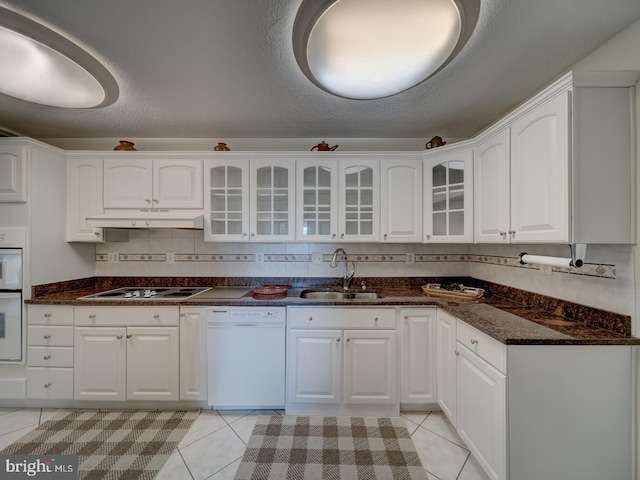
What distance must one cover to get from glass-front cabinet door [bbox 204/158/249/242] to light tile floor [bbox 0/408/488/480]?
1428 millimetres

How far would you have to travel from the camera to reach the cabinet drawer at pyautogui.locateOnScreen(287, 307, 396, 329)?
204 cm

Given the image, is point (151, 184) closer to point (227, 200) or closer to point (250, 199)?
point (227, 200)

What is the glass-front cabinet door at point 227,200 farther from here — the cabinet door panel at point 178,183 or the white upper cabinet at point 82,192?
the white upper cabinet at point 82,192

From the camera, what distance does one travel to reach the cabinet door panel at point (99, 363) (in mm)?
2066

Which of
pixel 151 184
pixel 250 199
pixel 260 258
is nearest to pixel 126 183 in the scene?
pixel 151 184

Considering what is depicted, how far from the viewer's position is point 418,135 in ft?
8.33

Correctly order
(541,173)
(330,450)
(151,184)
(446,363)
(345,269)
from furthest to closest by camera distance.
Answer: (345,269) < (151,184) < (446,363) < (330,450) < (541,173)

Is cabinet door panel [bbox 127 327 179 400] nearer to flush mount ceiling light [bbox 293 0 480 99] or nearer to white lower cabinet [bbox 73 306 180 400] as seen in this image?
white lower cabinet [bbox 73 306 180 400]

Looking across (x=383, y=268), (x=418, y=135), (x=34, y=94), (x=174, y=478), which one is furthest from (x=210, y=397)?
(x=418, y=135)

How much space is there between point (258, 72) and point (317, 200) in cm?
107

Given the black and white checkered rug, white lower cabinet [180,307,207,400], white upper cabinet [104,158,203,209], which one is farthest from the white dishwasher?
white upper cabinet [104,158,203,209]

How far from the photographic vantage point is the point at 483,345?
4.91 feet

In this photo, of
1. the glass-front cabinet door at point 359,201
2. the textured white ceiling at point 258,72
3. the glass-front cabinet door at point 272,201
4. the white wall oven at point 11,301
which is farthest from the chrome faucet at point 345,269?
the white wall oven at point 11,301

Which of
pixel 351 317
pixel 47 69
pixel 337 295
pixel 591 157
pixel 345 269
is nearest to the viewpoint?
pixel 591 157
